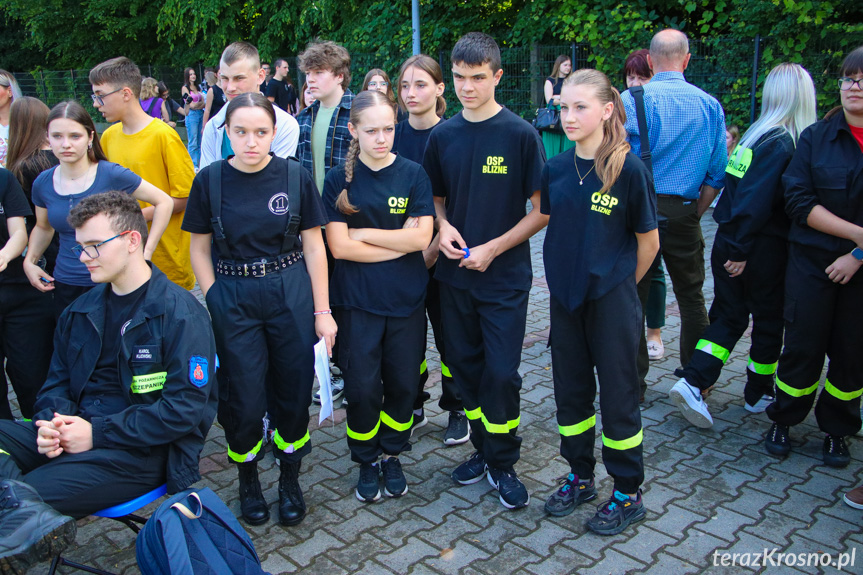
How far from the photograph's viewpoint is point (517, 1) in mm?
15688

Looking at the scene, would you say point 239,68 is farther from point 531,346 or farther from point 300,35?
point 300,35

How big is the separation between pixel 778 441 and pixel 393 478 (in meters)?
2.18

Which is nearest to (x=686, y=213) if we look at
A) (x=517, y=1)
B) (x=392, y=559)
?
(x=392, y=559)

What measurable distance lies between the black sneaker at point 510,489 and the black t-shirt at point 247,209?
1.59m

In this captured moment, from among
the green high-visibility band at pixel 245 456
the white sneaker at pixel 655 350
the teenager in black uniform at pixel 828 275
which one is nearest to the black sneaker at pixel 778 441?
the teenager in black uniform at pixel 828 275

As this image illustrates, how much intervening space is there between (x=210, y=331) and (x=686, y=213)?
295 centimetres

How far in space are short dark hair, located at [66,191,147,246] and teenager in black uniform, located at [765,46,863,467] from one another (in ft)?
10.8

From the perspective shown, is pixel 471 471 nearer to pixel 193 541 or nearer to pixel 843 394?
pixel 193 541

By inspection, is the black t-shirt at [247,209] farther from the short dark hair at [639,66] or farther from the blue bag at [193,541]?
the short dark hair at [639,66]

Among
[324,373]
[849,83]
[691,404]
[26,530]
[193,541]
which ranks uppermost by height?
[849,83]

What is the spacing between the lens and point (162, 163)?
4.47 meters

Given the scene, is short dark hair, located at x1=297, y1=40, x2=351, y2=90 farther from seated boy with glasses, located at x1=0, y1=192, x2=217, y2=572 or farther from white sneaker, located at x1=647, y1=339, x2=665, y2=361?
white sneaker, located at x1=647, y1=339, x2=665, y2=361

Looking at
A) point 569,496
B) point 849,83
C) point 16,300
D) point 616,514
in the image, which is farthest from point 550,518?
point 16,300

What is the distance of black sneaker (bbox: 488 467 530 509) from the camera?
12.3 feet
